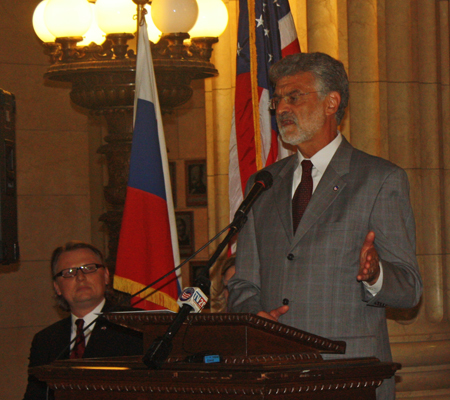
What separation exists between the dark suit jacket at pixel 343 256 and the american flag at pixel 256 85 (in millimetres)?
1699

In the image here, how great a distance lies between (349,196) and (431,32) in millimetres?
2522

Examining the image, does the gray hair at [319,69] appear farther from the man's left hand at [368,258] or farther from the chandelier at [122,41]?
the chandelier at [122,41]

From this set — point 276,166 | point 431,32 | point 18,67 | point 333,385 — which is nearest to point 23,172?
point 18,67

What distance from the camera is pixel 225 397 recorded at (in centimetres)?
180

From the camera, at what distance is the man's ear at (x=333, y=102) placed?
2.99m

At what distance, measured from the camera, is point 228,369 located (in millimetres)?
1818

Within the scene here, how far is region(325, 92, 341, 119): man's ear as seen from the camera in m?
2.99

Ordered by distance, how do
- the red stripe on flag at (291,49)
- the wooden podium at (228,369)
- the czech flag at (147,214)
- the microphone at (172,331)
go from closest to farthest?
the wooden podium at (228,369), the microphone at (172,331), the czech flag at (147,214), the red stripe on flag at (291,49)

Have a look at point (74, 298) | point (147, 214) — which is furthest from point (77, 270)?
point (147, 214)

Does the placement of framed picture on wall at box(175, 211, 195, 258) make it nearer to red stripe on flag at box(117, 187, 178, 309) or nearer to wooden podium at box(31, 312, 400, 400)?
red stripe on flag at box(117, 187, 178, 309)

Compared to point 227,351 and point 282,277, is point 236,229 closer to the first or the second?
point 227,351

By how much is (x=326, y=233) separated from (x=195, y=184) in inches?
242

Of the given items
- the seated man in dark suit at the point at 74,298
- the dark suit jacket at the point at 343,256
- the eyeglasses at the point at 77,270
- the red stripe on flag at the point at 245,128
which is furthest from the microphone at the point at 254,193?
the red stripe on flag at the point at 245,128

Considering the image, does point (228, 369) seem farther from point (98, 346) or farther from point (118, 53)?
point (118, 53)
